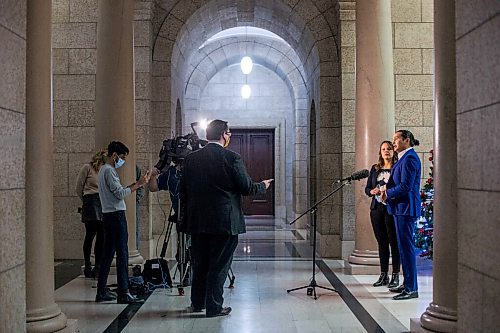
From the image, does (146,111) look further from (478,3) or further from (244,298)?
(478,3)

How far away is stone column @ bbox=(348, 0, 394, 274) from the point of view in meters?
7.84

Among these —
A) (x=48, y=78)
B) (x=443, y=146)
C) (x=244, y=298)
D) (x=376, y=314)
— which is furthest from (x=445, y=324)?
(x=48, y=78)

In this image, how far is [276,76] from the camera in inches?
706

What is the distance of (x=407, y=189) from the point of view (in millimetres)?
6020

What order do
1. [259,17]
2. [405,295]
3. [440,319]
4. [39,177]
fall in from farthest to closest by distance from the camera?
[259,17] < [405,295] < [39,177] < [440,319]

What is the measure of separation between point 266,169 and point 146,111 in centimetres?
981

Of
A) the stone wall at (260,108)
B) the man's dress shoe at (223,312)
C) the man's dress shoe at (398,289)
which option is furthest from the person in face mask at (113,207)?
the stone wall at (260,108)

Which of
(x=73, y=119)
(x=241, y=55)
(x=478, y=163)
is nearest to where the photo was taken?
(x=478, y=163)

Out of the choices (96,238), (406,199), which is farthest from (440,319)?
(96,238)

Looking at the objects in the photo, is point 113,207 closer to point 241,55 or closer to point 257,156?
point 241,55

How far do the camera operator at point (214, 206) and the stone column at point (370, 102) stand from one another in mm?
2689

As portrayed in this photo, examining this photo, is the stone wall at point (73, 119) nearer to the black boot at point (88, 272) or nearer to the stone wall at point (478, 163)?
the black boot at point (88, 272)

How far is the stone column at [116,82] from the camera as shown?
7.28 metres

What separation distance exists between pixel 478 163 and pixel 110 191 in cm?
348
